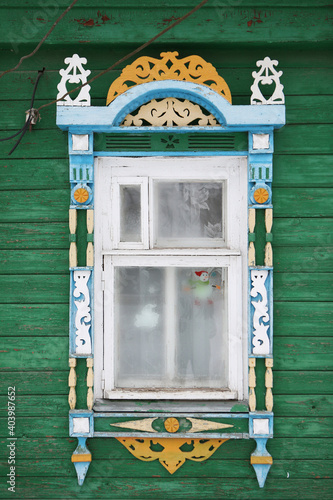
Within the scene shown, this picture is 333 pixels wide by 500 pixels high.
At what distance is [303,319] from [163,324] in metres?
0.78

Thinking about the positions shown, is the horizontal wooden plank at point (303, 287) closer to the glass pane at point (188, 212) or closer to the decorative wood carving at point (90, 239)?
the glass pane at point (188, 212)

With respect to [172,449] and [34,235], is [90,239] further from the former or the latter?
[172,449]

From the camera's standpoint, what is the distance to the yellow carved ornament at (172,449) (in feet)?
7.92

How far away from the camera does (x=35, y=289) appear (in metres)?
2.47

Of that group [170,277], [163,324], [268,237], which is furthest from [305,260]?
[163,324]

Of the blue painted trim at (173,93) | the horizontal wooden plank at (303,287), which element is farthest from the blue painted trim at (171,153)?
the horizontal wooden plank at (303,287)

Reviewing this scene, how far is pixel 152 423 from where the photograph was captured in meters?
2.40

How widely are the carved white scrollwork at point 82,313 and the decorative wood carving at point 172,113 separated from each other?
90cm

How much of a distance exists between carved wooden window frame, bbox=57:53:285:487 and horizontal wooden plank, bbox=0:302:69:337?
83mm

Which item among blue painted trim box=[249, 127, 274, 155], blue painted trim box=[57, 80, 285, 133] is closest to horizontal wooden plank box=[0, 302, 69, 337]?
blue painted trim box=[57, 80, 285, 133]

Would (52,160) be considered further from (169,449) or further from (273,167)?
(169,449)

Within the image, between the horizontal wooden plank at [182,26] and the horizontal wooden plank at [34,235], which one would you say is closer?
the horizontal wooden plank at [182,26]

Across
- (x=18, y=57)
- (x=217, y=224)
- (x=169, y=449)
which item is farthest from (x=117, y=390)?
(x=18, y=57)

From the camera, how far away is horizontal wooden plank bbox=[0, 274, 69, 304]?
2.47 meters
